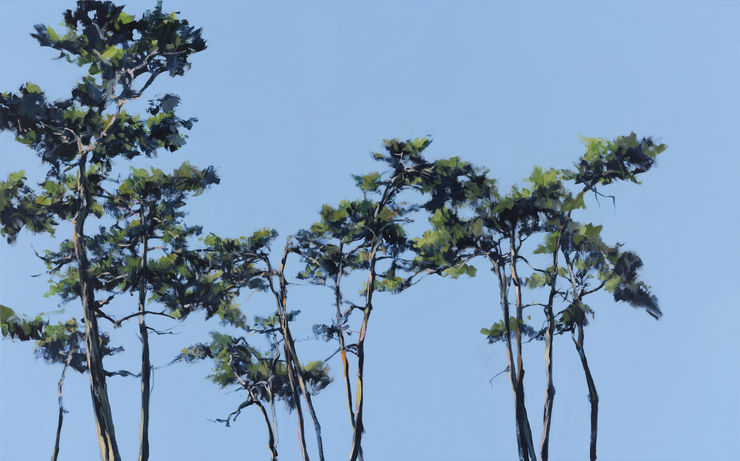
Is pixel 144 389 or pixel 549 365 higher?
pixel 549 365

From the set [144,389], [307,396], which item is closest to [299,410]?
[307,396]

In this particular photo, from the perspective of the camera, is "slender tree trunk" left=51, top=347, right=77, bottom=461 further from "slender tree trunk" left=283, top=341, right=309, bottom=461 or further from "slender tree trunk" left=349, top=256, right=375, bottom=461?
"slender tree trunk" left=349, top=256, right=375, bottom=461

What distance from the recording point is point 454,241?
18719 millimetres

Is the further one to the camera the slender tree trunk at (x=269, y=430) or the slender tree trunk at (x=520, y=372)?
the slender tree trunk at (x=269, y=430)

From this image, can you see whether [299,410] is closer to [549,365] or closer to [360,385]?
[360,385]

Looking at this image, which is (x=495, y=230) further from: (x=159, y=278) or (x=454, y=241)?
(x=159, y=278)

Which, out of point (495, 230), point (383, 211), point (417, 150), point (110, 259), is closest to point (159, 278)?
point (110, 259)

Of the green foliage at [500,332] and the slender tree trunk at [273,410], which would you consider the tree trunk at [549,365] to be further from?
the slender tree trunk at [273,410]

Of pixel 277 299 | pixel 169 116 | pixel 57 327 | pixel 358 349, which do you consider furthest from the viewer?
pixel 57 327

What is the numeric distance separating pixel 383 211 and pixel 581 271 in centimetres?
479

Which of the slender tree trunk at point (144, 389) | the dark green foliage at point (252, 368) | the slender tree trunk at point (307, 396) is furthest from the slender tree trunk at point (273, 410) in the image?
the slender tree trunk at point (144, 389)

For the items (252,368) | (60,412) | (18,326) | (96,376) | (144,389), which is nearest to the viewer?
(96,376)

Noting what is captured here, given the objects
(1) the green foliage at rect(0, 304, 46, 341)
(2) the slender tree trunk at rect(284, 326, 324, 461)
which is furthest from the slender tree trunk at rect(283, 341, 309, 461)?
(1) the green foliage at rect(0, 304, 46, 341)

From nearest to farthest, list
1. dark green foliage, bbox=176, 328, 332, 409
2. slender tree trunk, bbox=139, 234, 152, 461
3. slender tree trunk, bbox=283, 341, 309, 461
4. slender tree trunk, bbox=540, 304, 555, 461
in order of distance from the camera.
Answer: slender tree trunk, bbox=139, 234, 152, 461, slender tree trunk, bbox=540, 304, 555, 461, slender tree trunk, bbox=283, 341, 309, 461, dark green foliage, bbox=176, 328, 332, 409
